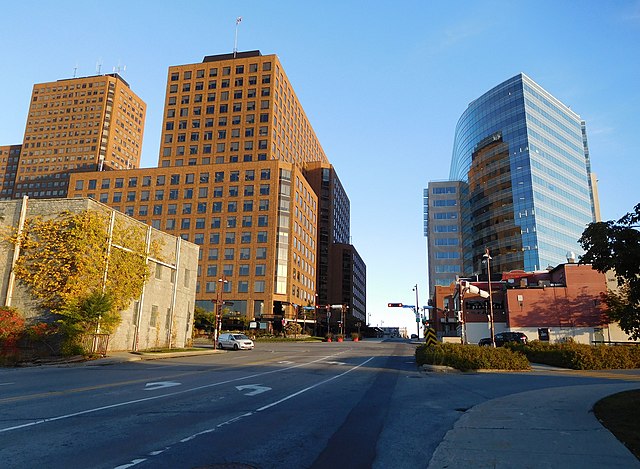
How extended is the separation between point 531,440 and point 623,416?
3159mm

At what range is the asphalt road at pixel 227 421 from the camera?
21.5 ft

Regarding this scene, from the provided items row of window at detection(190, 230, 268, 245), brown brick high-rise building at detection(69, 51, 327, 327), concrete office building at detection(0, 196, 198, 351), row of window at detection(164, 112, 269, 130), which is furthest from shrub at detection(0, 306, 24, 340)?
row of window at detection(164, 112, 269, 130)

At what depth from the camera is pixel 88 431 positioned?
26.2 ft

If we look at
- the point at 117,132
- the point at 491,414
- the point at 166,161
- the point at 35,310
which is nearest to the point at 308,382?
the point at 491,414

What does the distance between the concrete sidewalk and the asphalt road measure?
1.50 feet

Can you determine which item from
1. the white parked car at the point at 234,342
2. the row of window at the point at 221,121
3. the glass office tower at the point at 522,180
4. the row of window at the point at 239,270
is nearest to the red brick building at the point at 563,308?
the white parked car at the point at 234,342

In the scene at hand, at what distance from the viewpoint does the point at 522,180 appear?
346 ft

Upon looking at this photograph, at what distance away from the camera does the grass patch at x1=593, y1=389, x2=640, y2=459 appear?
742cm

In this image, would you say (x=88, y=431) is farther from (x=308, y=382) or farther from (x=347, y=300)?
(x=347, y=300)

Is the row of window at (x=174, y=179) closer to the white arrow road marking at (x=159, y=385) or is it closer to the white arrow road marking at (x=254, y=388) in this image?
the white arrow road marking at (x=159, y=385)

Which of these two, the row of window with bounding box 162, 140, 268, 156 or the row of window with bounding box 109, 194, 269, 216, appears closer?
the row of window with bounding box 109, 194, 269, 216

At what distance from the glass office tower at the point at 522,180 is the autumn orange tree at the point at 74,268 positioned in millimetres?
92310

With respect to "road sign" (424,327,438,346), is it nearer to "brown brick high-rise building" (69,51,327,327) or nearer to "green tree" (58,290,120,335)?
"green tree" (58,290,120,335)

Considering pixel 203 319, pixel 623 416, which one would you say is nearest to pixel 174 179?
pixel 203 319
